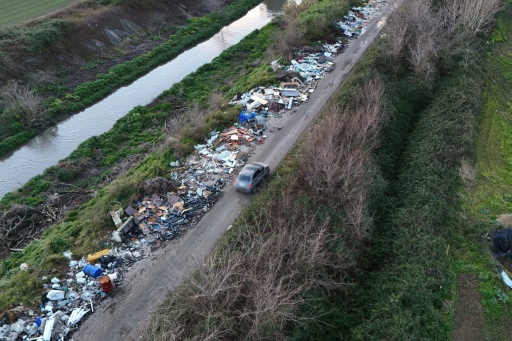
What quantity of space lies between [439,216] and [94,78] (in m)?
34.1

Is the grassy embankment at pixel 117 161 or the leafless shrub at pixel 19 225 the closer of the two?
the grassy embankment at pixel 117 161

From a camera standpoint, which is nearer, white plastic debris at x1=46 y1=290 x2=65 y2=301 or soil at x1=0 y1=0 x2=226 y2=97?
white plastic debris at x1=46 y1=290 x2=65 y2=301

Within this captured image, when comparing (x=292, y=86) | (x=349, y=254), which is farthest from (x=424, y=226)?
(x=292, y=86)

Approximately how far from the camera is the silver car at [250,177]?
2142cm

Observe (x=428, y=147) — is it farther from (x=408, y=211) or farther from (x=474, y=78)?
(x=474, y=78)

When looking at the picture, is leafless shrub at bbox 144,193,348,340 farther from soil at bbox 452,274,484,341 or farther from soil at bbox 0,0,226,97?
soil at bbox 0,0,226,97

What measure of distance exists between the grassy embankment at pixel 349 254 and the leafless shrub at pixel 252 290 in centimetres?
5

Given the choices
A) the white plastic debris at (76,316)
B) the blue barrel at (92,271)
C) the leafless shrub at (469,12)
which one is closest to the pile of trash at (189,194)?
the blue barrel at (92,271)

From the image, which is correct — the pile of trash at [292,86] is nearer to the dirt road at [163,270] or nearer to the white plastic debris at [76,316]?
the dirt road at [163,270]

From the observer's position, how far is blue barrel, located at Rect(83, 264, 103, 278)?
17172 mm

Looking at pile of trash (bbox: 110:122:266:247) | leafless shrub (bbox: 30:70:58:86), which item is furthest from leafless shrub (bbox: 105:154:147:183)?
leafless shrub (bbox: 30:70:58:86)

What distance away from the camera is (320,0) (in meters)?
51.2

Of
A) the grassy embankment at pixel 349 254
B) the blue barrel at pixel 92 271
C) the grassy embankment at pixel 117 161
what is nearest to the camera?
the grassy embankment at pixel 349 254

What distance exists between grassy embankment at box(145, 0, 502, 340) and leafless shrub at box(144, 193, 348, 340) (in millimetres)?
50
